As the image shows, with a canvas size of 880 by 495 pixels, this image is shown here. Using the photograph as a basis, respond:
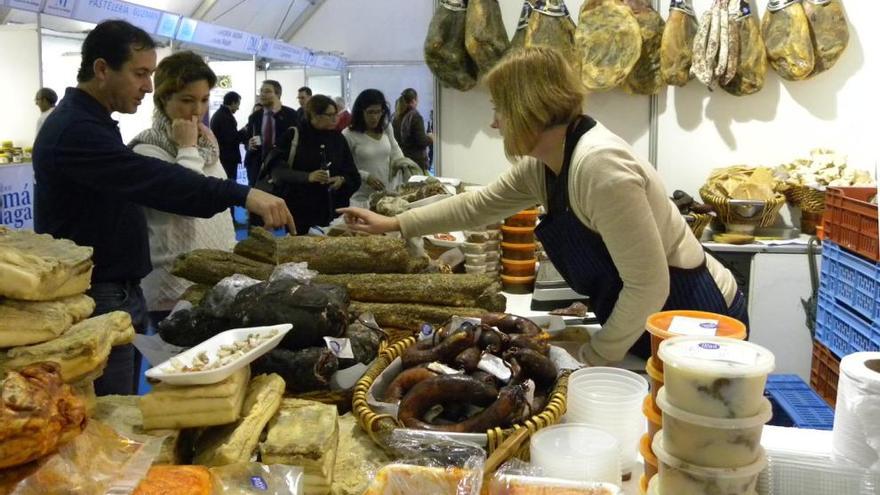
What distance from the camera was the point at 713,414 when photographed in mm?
961

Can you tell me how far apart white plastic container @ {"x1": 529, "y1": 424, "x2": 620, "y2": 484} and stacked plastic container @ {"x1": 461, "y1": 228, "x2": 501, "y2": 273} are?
168 cm

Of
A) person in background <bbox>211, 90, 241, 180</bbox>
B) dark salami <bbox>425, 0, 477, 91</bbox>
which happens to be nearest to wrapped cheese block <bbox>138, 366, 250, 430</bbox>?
dark salami <bbox>425, 0, 477, 91</bbox>

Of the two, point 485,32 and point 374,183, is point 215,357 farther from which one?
point 374,183

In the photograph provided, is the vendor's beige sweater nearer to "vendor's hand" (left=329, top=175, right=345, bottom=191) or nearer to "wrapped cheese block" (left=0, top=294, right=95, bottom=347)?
"wrapped cheese block" (left=0, top=294, right=95, bottom=347)

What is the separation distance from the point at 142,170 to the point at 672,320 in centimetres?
178

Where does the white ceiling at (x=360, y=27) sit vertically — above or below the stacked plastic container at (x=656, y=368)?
above

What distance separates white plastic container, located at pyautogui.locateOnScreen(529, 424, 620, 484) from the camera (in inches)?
51.5

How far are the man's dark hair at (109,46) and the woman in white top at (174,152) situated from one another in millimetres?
379

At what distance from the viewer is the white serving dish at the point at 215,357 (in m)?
1.30

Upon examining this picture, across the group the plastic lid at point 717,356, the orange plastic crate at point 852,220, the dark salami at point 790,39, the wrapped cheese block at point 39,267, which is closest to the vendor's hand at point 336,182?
the dark salami at point 790,39

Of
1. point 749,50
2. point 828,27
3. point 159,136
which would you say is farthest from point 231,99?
point 828,27

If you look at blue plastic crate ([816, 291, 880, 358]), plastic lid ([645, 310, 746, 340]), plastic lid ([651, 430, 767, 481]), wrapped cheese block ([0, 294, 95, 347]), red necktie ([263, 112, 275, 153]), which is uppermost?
red necktie ([263, 112, 275, 153])

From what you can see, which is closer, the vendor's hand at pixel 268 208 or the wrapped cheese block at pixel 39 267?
the wrapped cheese block at pixel 39 267

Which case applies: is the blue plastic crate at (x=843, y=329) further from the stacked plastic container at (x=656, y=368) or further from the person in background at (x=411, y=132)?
the person in background at (x=411, y=132)
